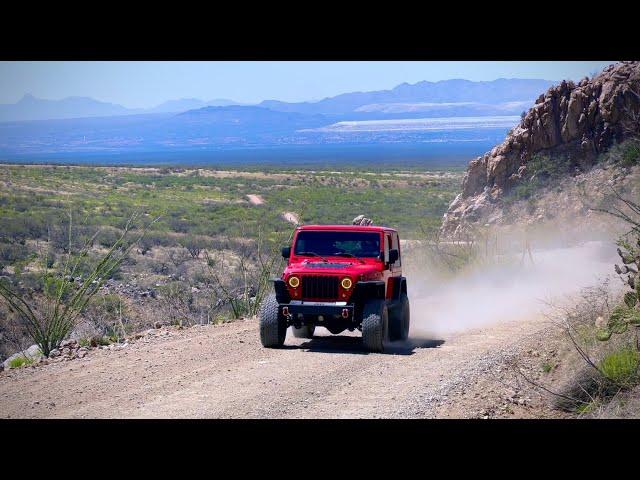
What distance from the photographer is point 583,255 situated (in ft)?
95.5

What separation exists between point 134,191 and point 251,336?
6465 centimetres

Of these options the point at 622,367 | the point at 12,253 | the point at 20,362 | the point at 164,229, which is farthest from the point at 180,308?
the point at 164,229

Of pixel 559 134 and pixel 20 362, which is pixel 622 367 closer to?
pixel 20 362

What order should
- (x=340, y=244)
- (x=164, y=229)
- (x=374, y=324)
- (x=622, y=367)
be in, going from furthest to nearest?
(x=164, y=229) < (x=340, y=244) < (x=374, y=324) < (x=622, y=367)

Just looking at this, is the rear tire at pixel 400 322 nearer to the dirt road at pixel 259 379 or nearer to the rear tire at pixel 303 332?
the dirt road at pixel 259 379

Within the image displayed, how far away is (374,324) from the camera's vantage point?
1554cm

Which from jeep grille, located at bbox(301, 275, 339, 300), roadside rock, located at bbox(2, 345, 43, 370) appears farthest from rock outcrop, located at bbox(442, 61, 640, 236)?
roadside rock, located at bbox(2, 345, 43, 370)

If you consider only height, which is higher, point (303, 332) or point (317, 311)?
point (317, 311)

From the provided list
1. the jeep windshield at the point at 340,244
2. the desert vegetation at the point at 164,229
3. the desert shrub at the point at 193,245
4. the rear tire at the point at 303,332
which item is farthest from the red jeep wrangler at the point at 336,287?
the desert shrub at the point at 193,245

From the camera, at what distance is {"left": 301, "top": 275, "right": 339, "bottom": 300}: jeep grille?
15.8m

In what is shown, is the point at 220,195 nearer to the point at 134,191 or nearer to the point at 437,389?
the point at 134,191

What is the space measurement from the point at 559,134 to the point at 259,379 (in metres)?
25.8

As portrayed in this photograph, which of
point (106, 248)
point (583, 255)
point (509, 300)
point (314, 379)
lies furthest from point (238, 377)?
point (106, 248)

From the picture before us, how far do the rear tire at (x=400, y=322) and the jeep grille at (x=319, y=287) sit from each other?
1.77 metres
